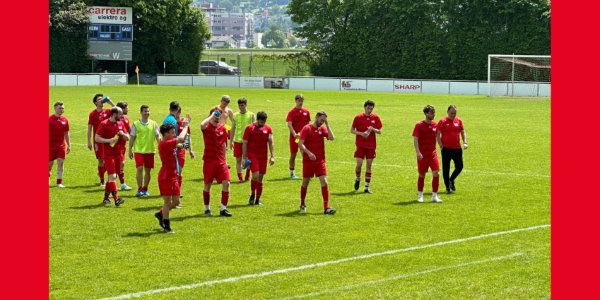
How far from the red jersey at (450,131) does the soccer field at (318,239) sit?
43.7 inches

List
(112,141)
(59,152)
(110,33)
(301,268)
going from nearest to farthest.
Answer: (301,268)
(112,141)
(59,152)
(110,33)

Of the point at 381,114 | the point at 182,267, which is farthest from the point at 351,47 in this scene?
the point at 182,267

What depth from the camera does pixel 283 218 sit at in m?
19.0

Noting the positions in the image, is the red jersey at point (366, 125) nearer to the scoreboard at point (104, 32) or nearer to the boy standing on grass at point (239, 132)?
the boy standing on grass at point (239, 132)

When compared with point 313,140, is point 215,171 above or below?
below

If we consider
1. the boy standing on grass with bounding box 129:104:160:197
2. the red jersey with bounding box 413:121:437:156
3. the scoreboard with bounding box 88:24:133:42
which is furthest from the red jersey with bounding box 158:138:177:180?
the scoreboard with bounding box 88:24:133:42

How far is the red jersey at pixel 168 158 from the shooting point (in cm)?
1698

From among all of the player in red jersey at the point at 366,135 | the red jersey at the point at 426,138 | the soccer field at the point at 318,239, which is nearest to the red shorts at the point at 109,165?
the soccer field at the point at 318,239

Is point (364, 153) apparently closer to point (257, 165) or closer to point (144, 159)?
point (257, 165)

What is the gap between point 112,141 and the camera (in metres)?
20.4

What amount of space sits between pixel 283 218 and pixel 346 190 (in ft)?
14.6

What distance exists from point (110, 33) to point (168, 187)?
7650cm

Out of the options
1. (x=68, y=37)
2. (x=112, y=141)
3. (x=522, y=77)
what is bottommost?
(x=112, y=141)

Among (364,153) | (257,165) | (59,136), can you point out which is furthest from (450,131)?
(59,136)
